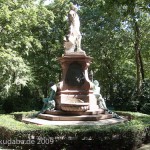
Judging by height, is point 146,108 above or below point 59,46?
below

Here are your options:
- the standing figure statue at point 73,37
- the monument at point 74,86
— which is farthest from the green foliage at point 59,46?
the monument at point 74,86

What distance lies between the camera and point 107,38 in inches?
1049

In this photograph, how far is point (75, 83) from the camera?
15.2 m

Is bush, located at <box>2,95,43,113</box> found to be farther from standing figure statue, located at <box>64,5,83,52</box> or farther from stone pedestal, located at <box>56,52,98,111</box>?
standing figure statue, located at <box>64,5,83,52</box>

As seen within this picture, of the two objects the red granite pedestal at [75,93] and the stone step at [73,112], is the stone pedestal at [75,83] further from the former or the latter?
the stone step at [73,112]

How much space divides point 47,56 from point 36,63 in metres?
1.58

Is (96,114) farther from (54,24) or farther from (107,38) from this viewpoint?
(54,24)

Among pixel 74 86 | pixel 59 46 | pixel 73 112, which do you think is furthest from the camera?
pixel 59 46

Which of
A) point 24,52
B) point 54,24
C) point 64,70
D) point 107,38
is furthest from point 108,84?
point 64,70

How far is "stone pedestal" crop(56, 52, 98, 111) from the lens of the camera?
48.4ft

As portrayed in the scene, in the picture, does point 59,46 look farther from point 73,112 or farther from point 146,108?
point 73,112

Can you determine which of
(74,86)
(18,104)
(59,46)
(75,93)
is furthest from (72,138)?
(59,46)

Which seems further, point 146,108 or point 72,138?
point 146,108

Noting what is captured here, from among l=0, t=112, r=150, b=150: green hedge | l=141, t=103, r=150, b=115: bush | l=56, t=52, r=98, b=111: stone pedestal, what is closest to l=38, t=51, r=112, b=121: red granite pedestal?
l=56, t=52, r=98, b=111: stone pedestal
